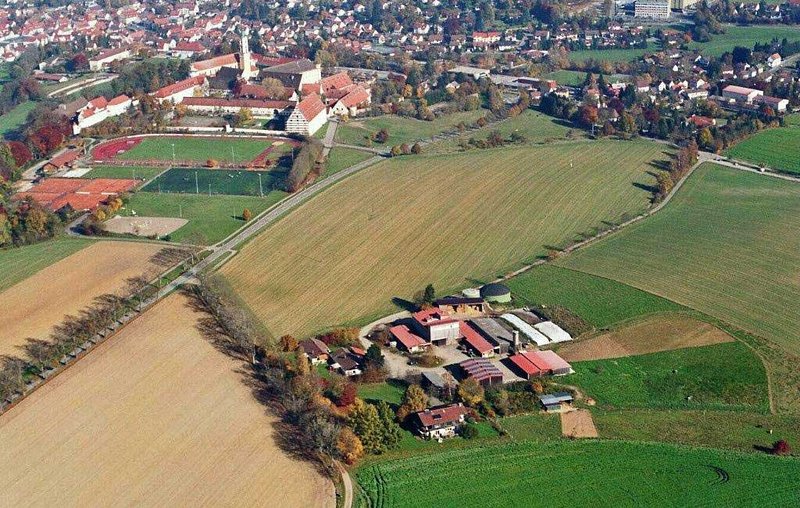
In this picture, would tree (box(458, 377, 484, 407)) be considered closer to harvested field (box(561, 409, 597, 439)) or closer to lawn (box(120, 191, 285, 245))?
harvested field (box(561, 409, 597, 439))

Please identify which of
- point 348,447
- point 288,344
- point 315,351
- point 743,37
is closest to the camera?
point 348,447

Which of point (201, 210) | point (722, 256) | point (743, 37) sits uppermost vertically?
point (743, 37)

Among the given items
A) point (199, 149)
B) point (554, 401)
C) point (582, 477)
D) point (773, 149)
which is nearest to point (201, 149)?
point (199, 149)

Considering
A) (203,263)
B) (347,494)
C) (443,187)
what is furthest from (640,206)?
(347,494)

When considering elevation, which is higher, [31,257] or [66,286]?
[31,257]

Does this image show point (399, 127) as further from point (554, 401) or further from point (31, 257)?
point (554, 401)

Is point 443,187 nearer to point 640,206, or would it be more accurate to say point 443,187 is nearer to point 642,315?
point 640,206

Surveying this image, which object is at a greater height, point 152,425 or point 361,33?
point 361,33
